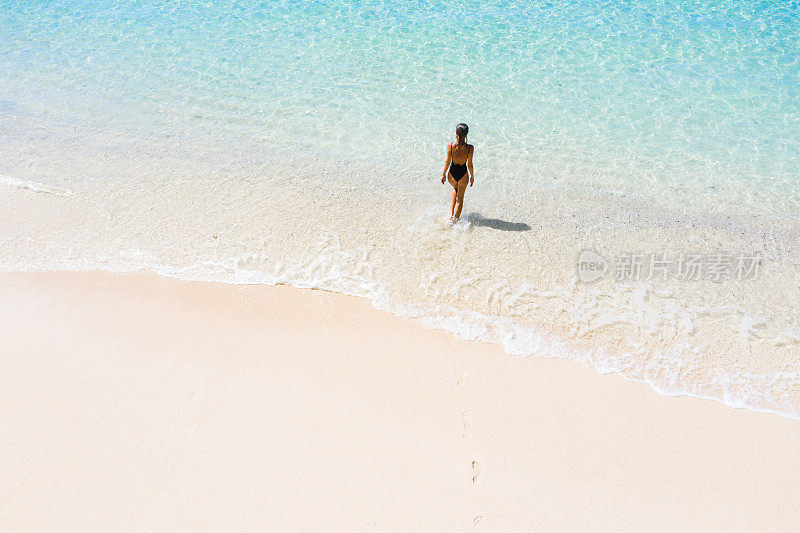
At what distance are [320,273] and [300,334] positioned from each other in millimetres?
991

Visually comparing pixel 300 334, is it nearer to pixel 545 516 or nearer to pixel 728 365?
pixel 545 516

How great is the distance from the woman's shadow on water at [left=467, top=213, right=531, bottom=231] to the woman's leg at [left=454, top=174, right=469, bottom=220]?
0.66 feet

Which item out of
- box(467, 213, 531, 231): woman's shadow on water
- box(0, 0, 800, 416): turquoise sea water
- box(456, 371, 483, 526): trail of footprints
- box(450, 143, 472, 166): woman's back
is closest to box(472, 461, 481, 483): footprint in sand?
box(456, 371, 483, 526): trail of footprints

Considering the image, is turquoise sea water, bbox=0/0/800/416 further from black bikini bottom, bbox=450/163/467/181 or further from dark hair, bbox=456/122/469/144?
dark hair, bbox=456/122/469/144

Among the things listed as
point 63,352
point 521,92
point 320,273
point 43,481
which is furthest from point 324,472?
point 521,92

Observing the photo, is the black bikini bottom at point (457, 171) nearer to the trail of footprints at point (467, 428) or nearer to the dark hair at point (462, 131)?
the dark hair at point (462, 131)

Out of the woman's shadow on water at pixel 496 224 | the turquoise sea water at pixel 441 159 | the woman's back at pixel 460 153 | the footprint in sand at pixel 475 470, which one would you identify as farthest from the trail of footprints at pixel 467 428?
the woman's back at pixel 460 153

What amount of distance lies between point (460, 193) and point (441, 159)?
1719 millimetres

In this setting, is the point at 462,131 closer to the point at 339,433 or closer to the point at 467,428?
the point at 467,428

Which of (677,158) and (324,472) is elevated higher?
(677,158)

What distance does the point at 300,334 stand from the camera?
5.07 metres

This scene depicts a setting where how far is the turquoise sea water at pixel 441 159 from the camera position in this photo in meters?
5.56

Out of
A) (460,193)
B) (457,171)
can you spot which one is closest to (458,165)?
(457,171)

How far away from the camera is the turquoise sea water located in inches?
219
